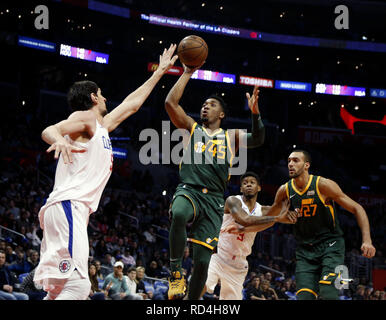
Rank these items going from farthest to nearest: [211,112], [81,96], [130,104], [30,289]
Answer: [30,289], [211,112], [130,104], [81,96]

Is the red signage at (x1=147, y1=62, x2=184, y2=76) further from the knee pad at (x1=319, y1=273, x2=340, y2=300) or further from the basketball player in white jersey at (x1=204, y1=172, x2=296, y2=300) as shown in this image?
the knee pad at (x1=319, y1=273, x2=340, y2=300)

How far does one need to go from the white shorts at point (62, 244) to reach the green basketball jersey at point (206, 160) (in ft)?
6.55

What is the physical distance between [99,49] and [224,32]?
770 centimetres

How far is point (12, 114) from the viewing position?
23.7m

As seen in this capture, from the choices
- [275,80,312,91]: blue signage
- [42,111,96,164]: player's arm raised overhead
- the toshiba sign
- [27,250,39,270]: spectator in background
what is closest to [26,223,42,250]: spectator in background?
[27,250,39,270]: spectator in background

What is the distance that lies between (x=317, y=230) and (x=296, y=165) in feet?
3.04

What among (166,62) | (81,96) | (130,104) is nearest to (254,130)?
(166,62)

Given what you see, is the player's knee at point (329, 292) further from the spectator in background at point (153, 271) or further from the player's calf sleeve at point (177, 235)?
the spectator in background at point (153, 271)

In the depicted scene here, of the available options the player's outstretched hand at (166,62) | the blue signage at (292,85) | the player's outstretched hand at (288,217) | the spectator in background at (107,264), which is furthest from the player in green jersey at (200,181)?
the blue signage at (292,85)

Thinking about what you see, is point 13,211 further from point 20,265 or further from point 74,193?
point 74,193

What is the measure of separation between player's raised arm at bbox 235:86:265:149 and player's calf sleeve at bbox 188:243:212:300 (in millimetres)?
1404

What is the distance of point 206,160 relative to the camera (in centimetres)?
639

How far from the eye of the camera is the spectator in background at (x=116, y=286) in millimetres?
11273
